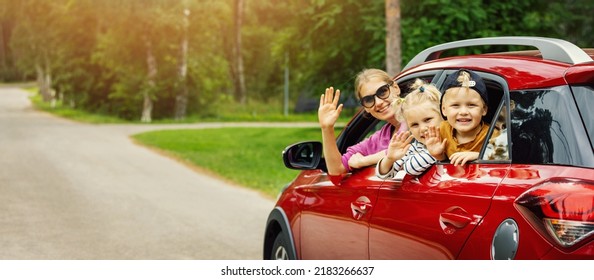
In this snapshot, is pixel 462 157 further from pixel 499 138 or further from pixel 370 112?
pixel 370 112

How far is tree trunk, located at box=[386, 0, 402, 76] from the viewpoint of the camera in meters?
18.5

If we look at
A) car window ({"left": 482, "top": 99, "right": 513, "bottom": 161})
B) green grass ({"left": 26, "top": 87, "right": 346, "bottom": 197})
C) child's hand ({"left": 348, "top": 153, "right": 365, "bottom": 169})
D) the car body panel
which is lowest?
green grass ({"left": 26, "top": 87, "right": 346, "bottom": 197})

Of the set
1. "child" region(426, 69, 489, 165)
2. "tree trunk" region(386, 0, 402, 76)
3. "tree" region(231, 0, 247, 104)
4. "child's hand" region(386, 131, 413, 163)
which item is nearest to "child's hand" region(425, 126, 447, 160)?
"child" region(426, 69, 489, 165)

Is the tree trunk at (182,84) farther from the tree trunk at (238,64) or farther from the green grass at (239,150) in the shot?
the tree trunk at (238,64)

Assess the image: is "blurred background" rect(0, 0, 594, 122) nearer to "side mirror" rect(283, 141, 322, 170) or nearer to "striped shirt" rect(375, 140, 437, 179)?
"side mirror" rect(283, 141, 322, 170)

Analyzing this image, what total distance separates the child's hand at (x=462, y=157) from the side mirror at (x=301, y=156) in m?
1.58

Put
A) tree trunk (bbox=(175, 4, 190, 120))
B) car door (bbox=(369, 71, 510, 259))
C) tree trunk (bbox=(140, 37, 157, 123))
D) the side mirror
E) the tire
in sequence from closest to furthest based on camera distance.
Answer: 1. car door (bbox=(369, 71, 510, 259))
2. the side mirror
3. the tire
4. tree trunk (bbox=(140, 37, 157, 123))
5. tree trunk (bbox=(175, 4, 190, 120))

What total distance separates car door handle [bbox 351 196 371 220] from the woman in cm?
19

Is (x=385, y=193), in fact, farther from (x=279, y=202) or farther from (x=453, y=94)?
(x=279, y=202)

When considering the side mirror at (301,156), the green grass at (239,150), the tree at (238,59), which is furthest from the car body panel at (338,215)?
the tree at (238,59)

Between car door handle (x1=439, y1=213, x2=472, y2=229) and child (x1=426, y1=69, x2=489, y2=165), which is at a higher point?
child (x1=426, y1=69, x2=489, y2=165)

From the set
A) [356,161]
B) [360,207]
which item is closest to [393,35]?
[356,161]

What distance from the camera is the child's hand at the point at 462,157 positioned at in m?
3.78
